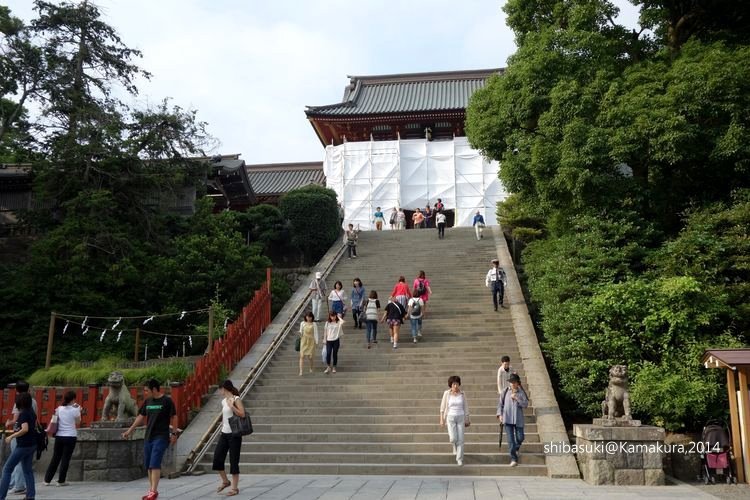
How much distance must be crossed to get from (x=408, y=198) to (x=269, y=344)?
68.3 ft

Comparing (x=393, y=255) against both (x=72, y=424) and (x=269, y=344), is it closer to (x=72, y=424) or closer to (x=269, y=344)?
(x=269, y=344)

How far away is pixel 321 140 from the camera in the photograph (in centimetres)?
3738

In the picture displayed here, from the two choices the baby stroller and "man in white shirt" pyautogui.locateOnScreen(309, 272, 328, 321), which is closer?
the baby stroller

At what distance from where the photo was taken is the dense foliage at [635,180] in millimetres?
10625

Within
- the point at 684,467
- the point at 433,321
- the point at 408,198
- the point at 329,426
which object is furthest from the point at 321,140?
the point at 684,467

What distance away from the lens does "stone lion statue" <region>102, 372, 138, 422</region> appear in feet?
30.6

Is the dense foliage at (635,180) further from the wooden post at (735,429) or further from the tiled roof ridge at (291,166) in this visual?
the tiled roof ridge at (291,166)

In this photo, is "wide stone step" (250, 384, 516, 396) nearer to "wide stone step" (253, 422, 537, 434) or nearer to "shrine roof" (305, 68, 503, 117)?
"wide stone step" (253, 422, 537, 434)

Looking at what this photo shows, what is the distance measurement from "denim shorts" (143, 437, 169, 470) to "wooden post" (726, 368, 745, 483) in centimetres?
794

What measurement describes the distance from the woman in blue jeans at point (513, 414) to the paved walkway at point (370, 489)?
572 mm

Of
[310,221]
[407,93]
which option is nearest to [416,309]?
[310,221]

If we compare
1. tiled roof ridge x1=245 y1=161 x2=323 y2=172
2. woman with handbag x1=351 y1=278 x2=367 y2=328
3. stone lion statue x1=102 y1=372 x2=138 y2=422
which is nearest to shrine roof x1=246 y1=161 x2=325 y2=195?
tiled roof ridge x1=245 y1=161 x2=323 y2=172

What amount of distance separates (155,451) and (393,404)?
5153 mm

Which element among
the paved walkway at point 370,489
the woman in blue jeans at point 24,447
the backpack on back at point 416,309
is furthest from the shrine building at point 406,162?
the woman in blue jeans at point 24,447
